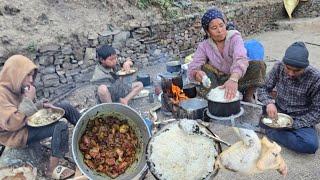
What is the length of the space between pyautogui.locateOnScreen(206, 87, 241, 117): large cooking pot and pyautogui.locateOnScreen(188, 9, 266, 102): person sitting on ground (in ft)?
→ 1.16

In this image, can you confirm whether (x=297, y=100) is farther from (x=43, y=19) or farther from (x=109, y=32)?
(x=43, y=19)

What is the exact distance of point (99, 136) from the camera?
11.5ft

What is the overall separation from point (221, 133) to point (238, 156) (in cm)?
179

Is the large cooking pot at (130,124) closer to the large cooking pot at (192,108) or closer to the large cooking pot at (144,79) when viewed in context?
the large cooking pot at (192,108)

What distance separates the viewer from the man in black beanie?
4039 millimetres

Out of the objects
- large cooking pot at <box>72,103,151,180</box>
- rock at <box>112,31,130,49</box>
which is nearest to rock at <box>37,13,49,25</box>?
rock at <box>112,31,130,49</box>

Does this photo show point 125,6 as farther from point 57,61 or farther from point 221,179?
point 221,179

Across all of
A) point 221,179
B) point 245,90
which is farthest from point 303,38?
point 221,179

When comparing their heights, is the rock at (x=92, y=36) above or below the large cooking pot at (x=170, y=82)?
above

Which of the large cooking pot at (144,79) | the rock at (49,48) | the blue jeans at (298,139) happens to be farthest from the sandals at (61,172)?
the rock at (49,48)

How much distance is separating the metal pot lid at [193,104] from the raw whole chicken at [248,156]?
4.59 ft

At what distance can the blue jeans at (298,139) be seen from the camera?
161 inches

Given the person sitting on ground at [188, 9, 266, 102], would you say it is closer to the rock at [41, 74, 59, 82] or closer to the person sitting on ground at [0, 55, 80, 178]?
the person sitting on ground at [0, 55, 80, 178]

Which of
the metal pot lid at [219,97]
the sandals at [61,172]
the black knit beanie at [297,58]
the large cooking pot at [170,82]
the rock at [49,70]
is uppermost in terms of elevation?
the black knit beanie at [297,58]
